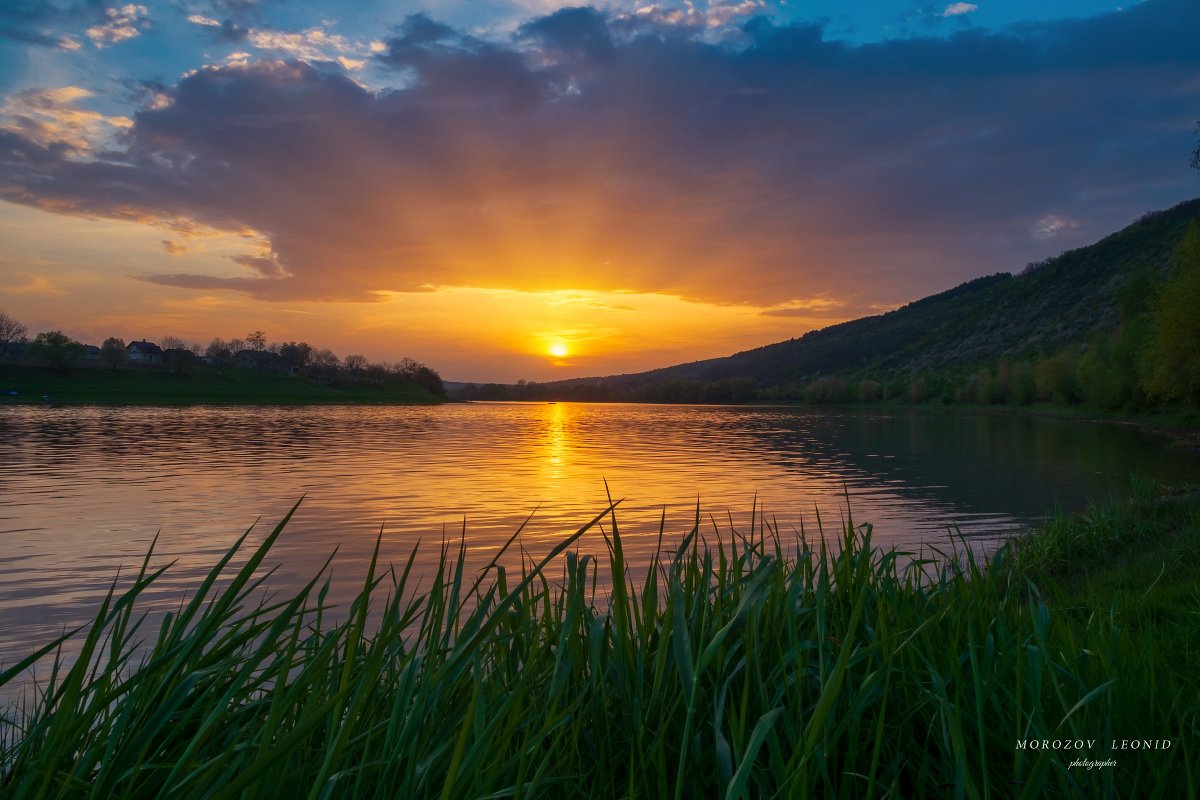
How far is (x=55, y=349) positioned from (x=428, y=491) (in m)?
119

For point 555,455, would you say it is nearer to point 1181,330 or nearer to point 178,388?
point 1181,330

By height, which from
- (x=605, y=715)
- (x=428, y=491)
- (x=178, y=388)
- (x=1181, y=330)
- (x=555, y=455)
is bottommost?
(x=555, y=455)

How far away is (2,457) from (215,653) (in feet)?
123

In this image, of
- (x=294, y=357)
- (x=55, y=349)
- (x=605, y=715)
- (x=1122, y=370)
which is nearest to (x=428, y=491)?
(x=605, y=715)

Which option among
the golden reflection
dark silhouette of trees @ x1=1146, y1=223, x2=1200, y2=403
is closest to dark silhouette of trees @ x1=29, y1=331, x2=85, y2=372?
the golden reflection

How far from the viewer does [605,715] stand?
310cm

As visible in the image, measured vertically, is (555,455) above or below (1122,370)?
below

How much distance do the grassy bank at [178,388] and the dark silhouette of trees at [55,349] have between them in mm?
1547

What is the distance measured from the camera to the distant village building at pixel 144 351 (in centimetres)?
18525

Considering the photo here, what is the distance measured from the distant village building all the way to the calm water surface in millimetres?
152636

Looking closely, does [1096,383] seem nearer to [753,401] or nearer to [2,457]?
[2,457]

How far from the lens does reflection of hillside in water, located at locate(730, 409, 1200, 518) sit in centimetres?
2494

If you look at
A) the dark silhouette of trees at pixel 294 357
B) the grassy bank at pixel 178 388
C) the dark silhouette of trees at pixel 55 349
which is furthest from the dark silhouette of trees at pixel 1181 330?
the dark silhouette of trees at pixel 294 357

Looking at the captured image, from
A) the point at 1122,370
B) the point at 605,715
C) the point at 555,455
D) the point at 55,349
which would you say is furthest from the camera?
the point at 55,349
